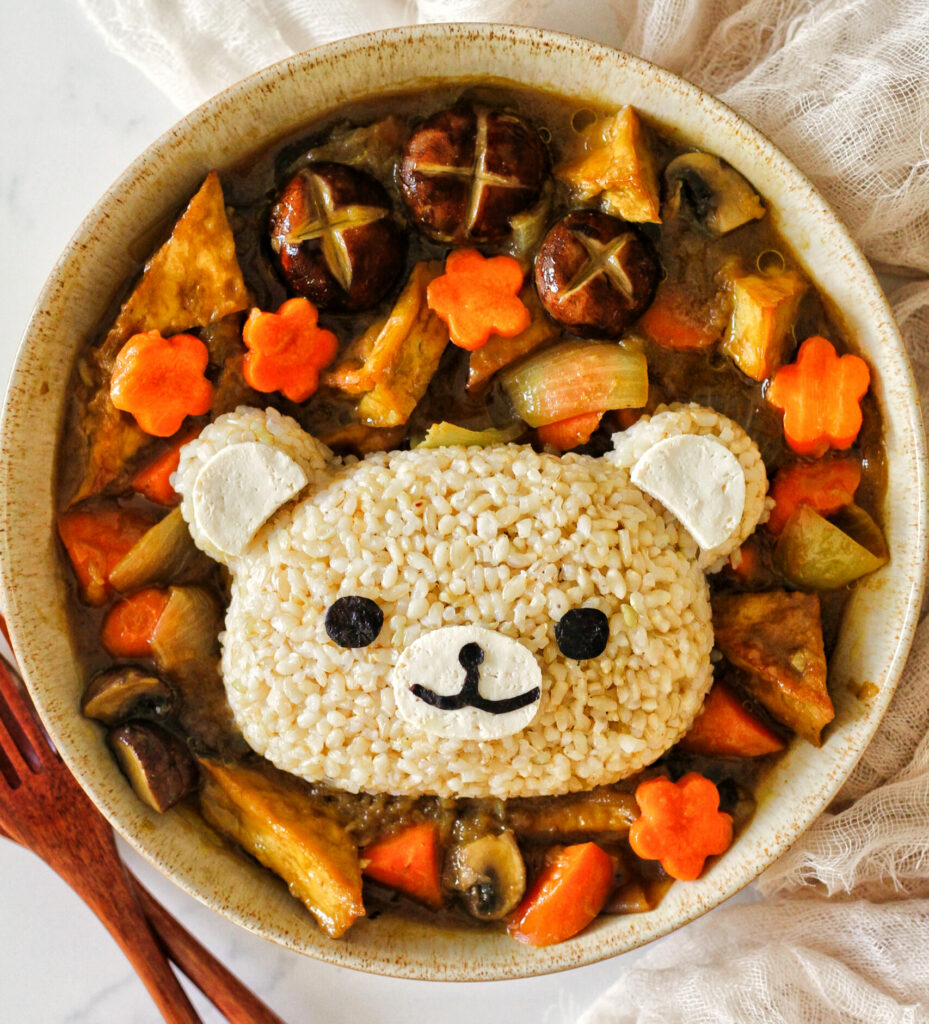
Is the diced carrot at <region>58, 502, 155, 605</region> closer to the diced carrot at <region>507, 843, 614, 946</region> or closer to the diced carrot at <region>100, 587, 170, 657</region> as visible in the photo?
the diced carrot at <region>100, 587, 170, 657</region>

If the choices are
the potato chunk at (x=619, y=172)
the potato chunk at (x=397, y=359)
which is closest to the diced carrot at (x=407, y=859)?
the potato chunk at (x=397, y=359)

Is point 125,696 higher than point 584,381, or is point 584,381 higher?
point 584,381

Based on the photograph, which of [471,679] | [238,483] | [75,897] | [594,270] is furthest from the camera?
[75,897]

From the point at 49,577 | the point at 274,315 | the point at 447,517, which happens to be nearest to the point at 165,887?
the point at 49,577

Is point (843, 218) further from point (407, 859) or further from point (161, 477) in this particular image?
point (407, 859)

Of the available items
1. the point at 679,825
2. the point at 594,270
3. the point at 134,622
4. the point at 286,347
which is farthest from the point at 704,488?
the point at 134,622
